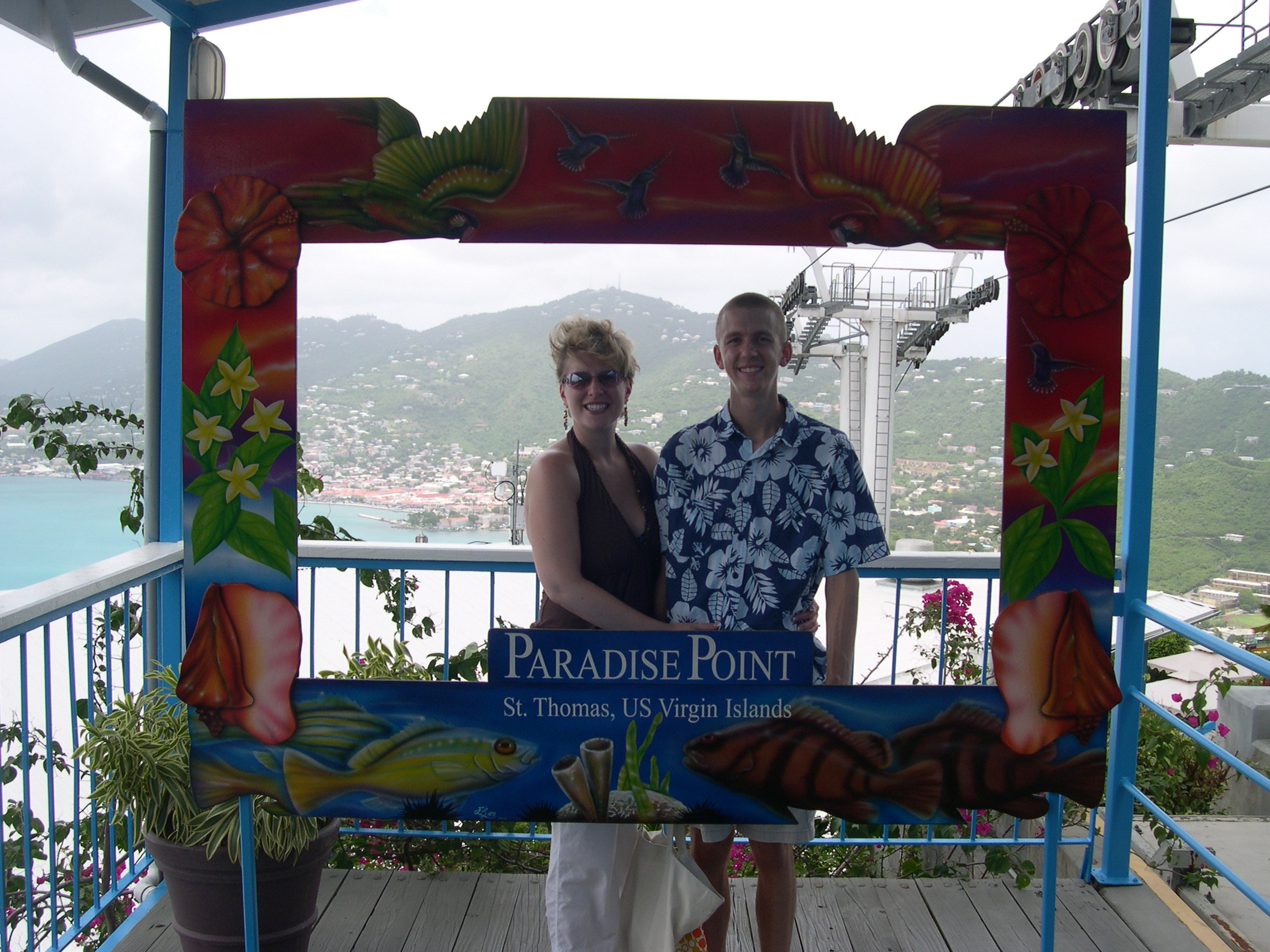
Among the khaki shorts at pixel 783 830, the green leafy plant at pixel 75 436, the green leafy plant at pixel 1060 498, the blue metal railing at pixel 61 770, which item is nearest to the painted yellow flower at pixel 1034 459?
the green leafy plant at pixel 1060 498

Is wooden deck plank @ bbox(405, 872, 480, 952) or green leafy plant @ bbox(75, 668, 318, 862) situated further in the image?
wooden deck plank @ bbox(405, 872, 480, 952)

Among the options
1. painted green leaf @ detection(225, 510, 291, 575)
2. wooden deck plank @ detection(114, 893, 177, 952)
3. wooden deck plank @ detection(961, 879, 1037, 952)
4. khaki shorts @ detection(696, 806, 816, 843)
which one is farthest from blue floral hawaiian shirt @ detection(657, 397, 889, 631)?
wooden deck plank @ detection(114, 893, 177, 952)

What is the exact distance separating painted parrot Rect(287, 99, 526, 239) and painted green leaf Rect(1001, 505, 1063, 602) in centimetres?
123

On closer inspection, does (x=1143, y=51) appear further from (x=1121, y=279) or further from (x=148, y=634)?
(x=148, y=634)

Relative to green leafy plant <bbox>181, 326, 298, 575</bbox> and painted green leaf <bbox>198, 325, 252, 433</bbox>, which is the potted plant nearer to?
green leafy plant <bbox>181, 326, 298, 575</bbox>

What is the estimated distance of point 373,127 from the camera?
69.5 inches

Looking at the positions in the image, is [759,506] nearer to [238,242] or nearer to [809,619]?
[809,619]

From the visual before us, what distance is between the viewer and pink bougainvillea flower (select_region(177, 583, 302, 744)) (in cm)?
184

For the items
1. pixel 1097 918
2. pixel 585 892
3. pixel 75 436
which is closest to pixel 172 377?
pixel 75 436

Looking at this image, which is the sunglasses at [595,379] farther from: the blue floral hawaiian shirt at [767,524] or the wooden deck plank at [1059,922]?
the wooden deck plank at [1059,922]

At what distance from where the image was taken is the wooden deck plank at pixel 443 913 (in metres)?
2.51

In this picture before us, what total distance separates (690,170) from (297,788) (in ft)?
4.91

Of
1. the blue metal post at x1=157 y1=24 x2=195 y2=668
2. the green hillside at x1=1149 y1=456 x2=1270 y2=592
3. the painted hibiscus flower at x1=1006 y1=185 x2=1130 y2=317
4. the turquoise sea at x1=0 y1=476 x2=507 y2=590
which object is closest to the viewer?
the painted hibiscus flower at x1=1006 y1=185 x2=1130 y2=317

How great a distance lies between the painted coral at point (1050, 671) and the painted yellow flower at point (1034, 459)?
0.26 metres
